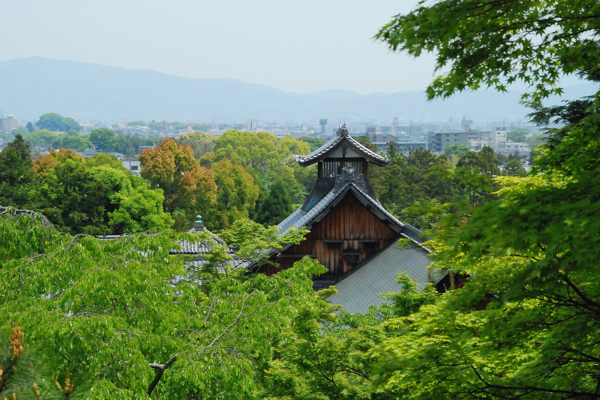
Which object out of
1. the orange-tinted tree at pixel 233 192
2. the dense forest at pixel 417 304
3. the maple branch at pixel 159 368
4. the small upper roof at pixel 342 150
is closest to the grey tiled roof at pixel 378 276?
the small upper roof at pixel 342 150

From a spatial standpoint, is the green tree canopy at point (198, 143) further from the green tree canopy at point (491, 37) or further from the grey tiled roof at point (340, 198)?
the green tree canopy at point (491, 37)

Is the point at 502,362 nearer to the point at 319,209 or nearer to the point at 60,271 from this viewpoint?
the point at 60,271

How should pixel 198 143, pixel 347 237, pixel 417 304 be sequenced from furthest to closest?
pixel 198 143
pixel 347 237
pixel 417 304

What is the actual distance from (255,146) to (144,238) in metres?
70.7

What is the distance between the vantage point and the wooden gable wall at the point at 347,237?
19891mm

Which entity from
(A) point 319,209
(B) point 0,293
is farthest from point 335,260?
(B) point 0,293

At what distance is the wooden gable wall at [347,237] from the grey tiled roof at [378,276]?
0.35 metres

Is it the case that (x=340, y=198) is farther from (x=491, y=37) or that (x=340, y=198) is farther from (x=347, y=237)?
(x=491, y=37)

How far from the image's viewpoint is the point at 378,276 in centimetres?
1836

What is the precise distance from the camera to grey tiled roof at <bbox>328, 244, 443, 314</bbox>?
16.8 meters

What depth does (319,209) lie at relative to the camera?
19.5 m

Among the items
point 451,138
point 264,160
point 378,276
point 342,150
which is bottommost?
point 378,276

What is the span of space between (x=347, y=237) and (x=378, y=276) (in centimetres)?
212

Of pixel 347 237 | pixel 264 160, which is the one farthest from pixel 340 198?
pixel 264 160
